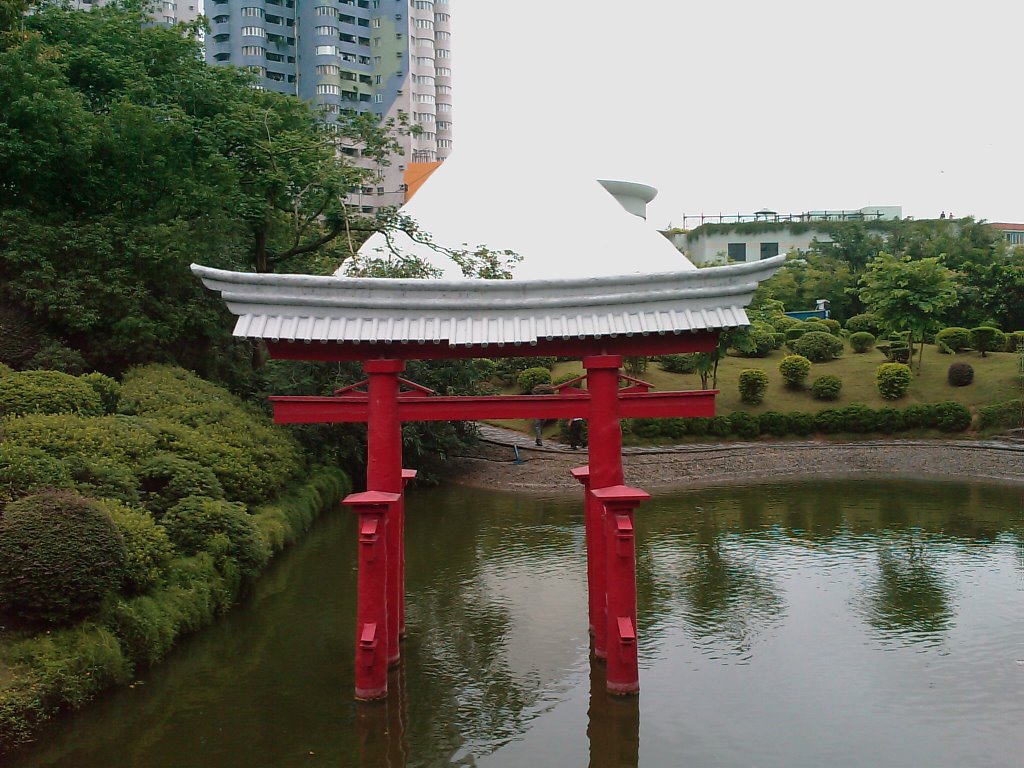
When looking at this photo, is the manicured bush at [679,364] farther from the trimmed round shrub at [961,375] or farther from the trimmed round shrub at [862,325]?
the trimmed round shrub at [862,325]

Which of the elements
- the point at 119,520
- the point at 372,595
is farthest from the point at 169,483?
the point at 372,595

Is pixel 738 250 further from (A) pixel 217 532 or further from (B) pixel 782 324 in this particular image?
(A) pixel 217 532


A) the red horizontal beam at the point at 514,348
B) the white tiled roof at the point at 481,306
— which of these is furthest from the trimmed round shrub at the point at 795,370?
the white tiled roof at the point at 481,306

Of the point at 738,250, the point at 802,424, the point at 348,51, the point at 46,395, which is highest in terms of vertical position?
the point at 348,51

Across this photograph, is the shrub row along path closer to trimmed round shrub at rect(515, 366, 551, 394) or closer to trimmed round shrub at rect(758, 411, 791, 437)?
trimmed round shrub at rect(758, 411, 791, 437)

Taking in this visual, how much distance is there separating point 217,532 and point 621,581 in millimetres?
5674

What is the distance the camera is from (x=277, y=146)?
18094 mm

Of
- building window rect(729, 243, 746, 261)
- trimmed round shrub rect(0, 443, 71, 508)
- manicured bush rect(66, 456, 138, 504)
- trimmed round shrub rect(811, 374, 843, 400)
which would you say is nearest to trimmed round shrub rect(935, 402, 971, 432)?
trimmed round shrub rect(811, 374, 843, 400)

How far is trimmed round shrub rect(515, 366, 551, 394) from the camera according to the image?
87.4ft

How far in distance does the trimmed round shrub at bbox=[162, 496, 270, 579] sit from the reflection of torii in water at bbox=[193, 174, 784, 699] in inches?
133

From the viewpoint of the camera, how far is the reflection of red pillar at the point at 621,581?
25.7 ft

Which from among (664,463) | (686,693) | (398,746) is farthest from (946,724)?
(664,463)

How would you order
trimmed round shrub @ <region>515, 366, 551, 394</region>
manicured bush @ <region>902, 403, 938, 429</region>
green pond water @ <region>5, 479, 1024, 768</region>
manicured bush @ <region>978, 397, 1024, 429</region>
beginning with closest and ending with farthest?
green pond water @ <region>5, 479, 1024, 768</region> → manicured bush @ <region>978, 397, 1024, 429</region> → manicured bush @ <region>902, 403, 938, 429</region> → trimmed round shrub @ <region>515, 366, 551, 394</region>

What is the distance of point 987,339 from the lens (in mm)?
28094
